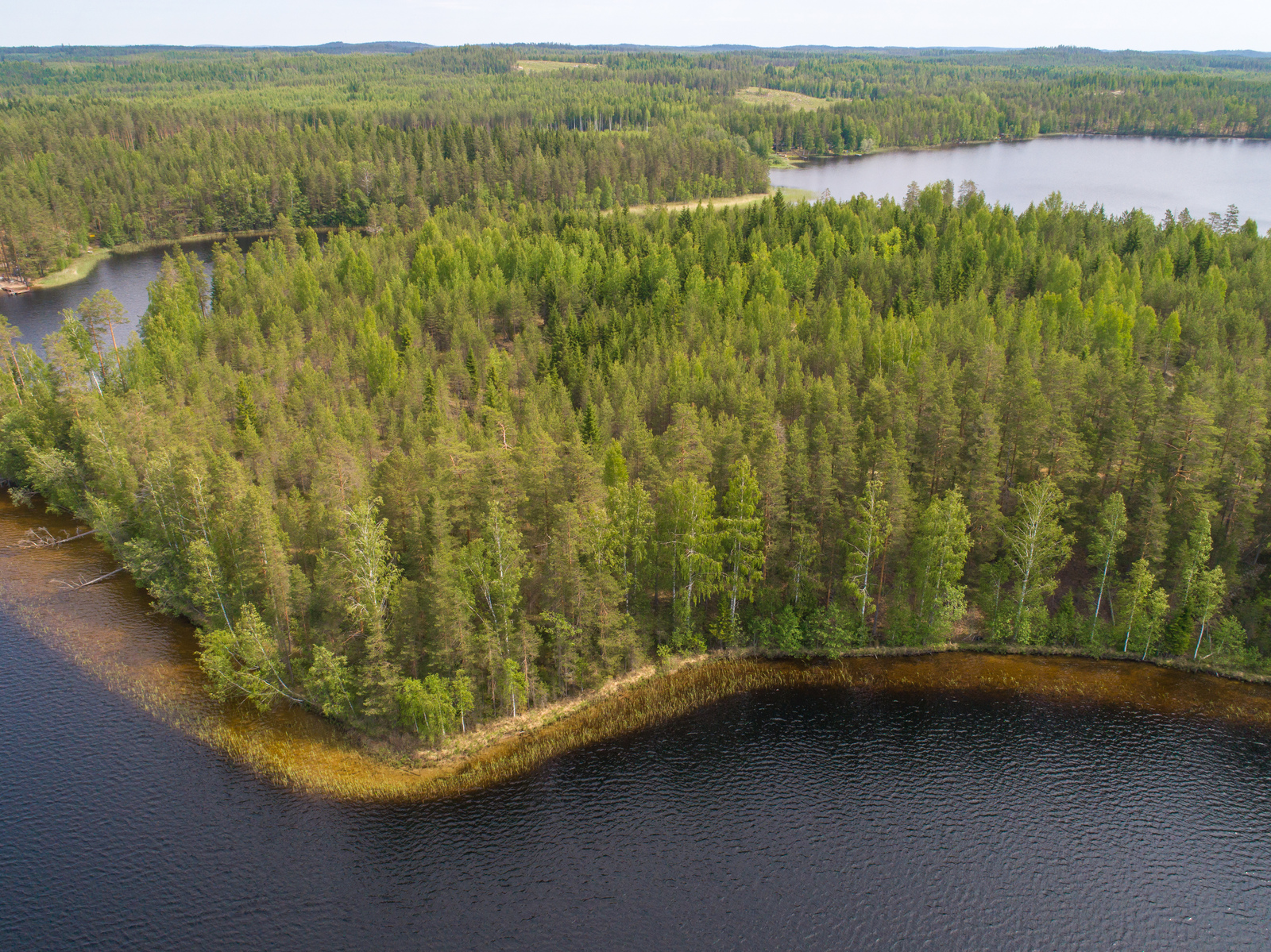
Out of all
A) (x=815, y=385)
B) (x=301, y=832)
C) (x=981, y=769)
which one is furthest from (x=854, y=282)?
(x=301, y=832)

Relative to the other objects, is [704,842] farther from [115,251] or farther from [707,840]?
[115,251]

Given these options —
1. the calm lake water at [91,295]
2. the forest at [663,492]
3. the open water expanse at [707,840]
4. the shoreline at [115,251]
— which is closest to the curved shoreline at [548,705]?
the open water expanse at [707,840]

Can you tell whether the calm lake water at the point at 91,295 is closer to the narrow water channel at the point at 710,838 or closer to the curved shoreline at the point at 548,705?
the curved shoreline at the point at 548,705

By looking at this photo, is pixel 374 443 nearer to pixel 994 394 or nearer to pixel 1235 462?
pixel 994 394

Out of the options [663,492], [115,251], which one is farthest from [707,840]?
[115,251]

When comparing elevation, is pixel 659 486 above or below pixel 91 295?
above
